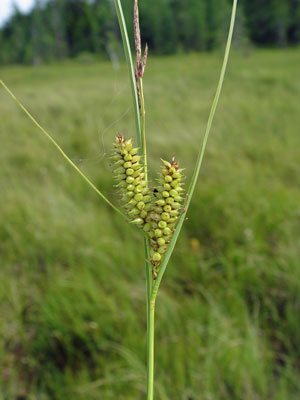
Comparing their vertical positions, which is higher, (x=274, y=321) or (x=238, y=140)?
(x=238, y=140)

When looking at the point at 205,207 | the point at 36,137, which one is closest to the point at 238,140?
the point at 205,207

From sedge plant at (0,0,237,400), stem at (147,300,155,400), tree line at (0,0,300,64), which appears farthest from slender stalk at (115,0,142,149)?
tree line at (0,0,300,64)

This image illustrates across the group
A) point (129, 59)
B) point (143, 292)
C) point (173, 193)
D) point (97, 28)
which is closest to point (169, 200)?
point (173, 193)

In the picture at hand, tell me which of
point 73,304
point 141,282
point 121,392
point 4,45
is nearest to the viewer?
point 121,392

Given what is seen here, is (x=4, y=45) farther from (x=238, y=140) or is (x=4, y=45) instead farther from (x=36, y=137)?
(x=238, y=140)

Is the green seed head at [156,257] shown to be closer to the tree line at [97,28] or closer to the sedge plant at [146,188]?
the sedge plant at [146,188]

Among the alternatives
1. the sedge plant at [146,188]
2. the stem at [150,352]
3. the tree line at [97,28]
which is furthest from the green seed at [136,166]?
the tree line at [97,28]

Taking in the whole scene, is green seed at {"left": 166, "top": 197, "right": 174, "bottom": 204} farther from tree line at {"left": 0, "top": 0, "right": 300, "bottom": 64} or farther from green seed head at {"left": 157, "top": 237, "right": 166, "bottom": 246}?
tree line at {"left": 0, "top": 0, "right": 300, "bottom": 64}
